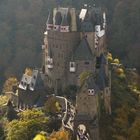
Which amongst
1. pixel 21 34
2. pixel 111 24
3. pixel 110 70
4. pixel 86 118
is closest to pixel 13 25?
pixel 21 34

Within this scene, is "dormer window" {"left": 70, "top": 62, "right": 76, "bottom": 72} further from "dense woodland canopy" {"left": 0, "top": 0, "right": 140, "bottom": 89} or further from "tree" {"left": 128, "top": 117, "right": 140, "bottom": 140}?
"dense woodland canopy" {"left": 0, "top": 0, "right": 140, "bottom": 89}

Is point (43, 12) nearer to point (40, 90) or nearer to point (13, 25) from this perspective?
point (13, 25)

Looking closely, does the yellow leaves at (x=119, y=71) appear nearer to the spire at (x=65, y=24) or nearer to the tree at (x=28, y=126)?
the spire at (x=65, y=24)

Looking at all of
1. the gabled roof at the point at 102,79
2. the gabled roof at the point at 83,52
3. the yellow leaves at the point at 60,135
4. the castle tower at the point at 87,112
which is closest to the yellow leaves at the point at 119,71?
the gabled roof at the point at 102,79

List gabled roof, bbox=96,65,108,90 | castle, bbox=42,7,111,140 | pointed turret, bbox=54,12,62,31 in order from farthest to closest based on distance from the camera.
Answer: pointed turret, bbox=54,12,62,31, castle, bbox=42,7,111,140, gabled roof, bbox=96,65,108,90

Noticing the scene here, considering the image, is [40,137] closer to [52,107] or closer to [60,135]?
[60,135]

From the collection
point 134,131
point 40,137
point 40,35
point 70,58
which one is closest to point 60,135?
point 40,137

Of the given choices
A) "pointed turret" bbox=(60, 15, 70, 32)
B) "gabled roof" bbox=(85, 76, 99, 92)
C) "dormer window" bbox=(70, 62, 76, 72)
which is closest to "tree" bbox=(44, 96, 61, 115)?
"dormer window" bbox=(70, 62, 76, 72)
